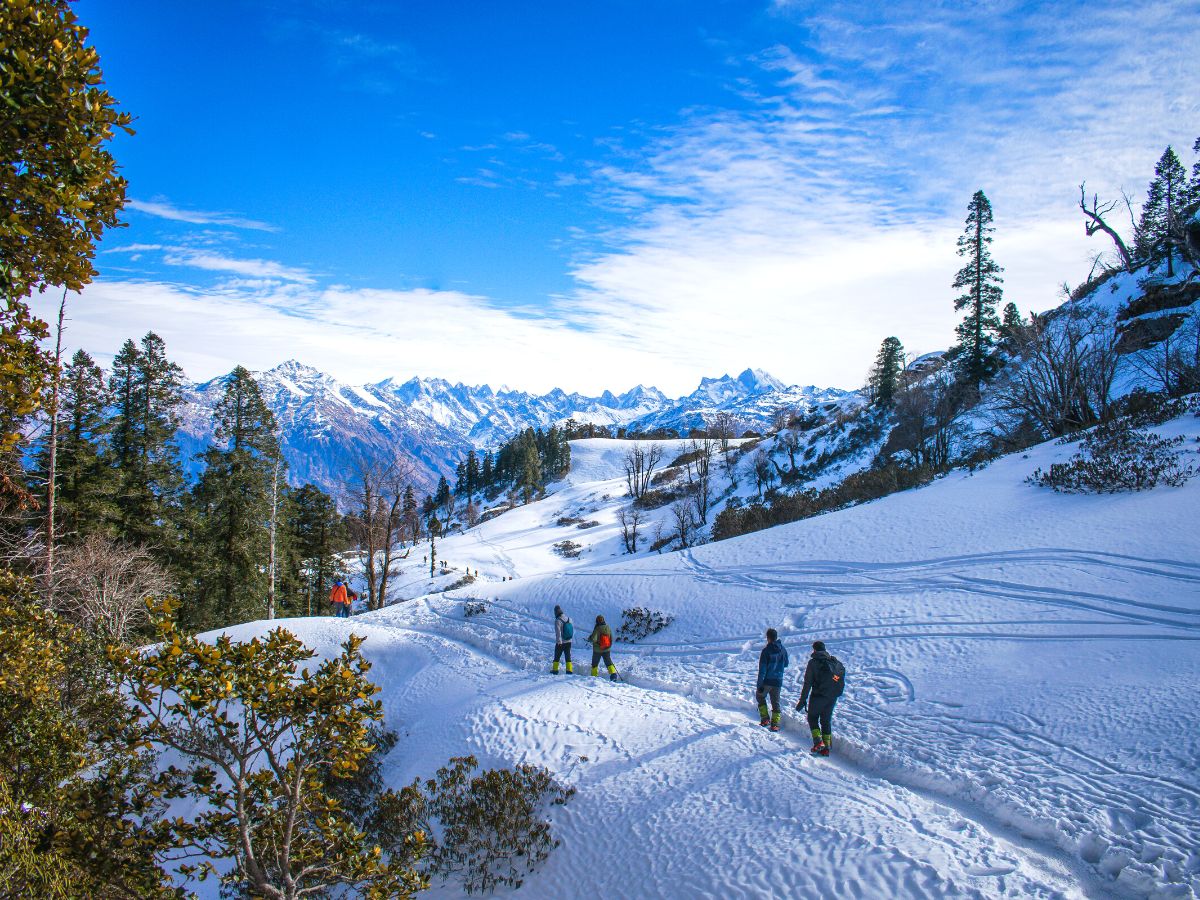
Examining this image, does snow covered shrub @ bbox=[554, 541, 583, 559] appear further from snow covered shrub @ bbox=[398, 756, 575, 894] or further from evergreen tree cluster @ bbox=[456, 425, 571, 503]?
snow covered shrub @ bbox=[398, 756, 575, 894]

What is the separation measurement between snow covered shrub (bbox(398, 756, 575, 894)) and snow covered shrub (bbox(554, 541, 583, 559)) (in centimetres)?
4111

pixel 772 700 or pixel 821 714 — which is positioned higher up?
pixel 821 714

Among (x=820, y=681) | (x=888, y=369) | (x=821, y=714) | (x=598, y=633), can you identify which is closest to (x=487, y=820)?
(x=821, y=714)

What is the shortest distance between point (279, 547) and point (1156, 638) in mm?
35835

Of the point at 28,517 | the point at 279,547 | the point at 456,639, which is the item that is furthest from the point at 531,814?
the point at 279,547

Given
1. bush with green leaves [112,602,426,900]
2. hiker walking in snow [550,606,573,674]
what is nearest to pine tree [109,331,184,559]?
hiker walking in snow [550,606,573,674]

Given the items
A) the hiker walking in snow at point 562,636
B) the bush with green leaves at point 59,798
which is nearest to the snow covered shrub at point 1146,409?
the hiker walking in snow at point 562,636

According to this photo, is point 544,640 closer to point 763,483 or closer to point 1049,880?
point 1049,880

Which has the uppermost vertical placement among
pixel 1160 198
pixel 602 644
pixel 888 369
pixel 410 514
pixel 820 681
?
pixel 1160 198

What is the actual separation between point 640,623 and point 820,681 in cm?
1007

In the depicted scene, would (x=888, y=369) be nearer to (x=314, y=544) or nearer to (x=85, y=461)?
(x=314, y=544)

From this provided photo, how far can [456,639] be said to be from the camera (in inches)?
840

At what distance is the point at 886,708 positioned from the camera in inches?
458

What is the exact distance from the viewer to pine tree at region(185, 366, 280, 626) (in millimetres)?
28578
